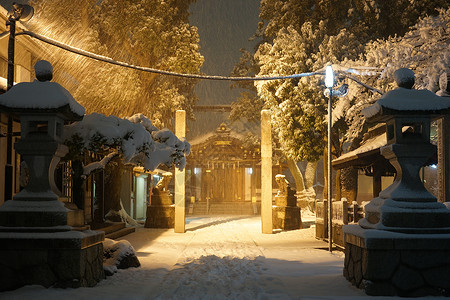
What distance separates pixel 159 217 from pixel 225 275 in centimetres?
1514

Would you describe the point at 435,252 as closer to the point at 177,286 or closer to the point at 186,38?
the point at 177,286

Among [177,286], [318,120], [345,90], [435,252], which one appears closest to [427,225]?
[435,252]

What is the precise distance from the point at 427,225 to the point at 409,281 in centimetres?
95

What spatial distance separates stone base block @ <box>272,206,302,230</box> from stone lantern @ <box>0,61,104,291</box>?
15.6m

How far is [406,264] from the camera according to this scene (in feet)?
25.4

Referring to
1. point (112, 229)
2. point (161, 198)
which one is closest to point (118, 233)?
point (112, 229)

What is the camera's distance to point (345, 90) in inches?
835

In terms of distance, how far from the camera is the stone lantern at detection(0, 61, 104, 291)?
7.95 m

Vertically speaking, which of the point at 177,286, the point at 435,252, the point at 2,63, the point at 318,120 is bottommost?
the point at 177,286

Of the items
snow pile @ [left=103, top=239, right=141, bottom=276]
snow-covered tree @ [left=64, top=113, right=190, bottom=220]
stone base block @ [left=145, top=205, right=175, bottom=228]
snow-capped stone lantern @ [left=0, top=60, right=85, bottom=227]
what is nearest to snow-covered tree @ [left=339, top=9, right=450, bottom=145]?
snow-covered tree @ [left=64, top=113, right=190, bottom=220]

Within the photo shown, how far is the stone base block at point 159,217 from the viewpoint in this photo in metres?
25.0

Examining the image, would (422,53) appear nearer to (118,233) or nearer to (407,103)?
(407,103)

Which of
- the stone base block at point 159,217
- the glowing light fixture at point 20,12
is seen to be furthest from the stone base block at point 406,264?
the stone base block at point 159,217

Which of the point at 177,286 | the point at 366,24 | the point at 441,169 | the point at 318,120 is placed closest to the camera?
the point at 177,286
